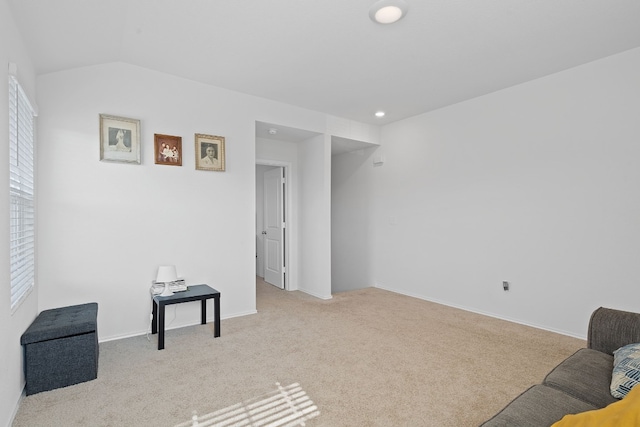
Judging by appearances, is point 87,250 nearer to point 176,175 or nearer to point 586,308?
point 176,175

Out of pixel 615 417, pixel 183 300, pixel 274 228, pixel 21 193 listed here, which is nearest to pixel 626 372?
pixel 615 417

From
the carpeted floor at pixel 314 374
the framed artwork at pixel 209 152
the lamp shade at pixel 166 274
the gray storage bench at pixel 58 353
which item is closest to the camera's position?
the carpeted floor at pixel 314 374

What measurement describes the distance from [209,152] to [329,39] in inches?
70.6

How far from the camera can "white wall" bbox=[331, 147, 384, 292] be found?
5656mm

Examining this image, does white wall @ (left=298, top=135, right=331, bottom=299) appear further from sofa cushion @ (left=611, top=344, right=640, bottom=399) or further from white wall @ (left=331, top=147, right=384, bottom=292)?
sofa cushion @ (left=611, top=344, right=640, bottom=399)

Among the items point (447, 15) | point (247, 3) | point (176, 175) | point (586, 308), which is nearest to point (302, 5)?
point (247, 3)

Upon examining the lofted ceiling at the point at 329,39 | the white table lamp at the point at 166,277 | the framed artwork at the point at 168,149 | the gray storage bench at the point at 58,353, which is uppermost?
the lofted ceiling at the point at 329,39

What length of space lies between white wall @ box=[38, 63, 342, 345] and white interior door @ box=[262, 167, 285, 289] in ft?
4.47

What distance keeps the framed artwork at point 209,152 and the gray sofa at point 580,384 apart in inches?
132

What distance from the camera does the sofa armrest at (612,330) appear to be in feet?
5.80

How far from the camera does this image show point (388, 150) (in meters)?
5.28

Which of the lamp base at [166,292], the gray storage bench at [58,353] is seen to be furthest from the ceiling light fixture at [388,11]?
the gray storage bench at [58,353]

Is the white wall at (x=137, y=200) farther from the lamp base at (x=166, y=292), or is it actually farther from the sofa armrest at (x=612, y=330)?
the sofa armrest at (x=612, y=330)

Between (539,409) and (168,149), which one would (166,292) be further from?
(539,409)
